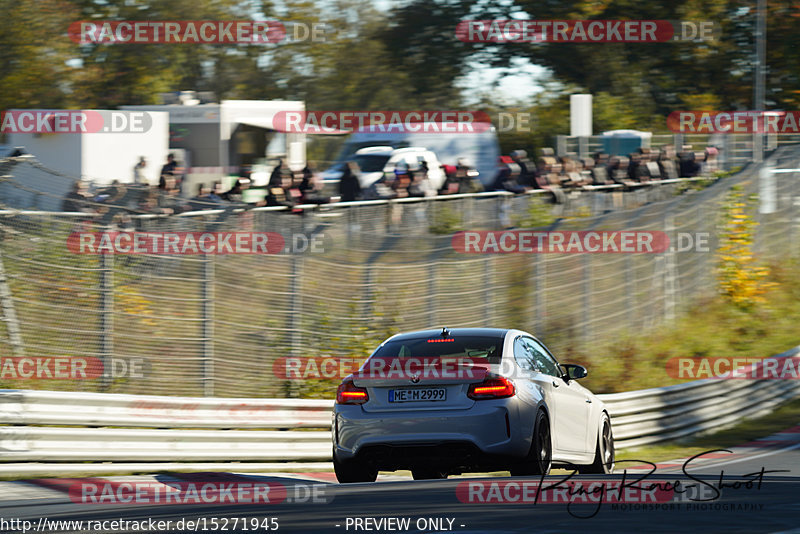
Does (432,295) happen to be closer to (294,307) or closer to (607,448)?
(294,307)

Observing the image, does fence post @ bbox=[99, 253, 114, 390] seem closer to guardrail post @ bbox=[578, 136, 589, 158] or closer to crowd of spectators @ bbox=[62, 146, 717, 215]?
crowd of spectators @ bbox=[62, 146, 717, 215]

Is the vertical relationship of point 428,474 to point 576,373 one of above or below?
below

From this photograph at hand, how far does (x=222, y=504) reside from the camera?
8.02m

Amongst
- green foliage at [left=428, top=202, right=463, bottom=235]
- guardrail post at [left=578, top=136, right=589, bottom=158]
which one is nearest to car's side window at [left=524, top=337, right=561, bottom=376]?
green foliage at [left=428, top=202, right=463, bottom=235]

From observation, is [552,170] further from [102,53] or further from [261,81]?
[261,81]

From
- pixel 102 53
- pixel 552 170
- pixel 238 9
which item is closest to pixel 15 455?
pixel 552 170

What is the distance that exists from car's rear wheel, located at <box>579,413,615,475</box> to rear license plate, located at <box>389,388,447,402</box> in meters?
2.36

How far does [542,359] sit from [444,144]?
50.0 feet

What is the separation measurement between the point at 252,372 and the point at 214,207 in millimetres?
2147

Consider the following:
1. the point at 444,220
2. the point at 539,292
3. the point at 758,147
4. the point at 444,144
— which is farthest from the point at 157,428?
the point at 758,147

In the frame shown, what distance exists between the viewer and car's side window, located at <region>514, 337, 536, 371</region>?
33.8 feet

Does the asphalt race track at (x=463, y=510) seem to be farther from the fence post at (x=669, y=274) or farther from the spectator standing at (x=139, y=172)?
the spectator standing at (x=139, y=172)

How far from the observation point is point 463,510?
7.32m

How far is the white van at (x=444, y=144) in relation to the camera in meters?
25.7
